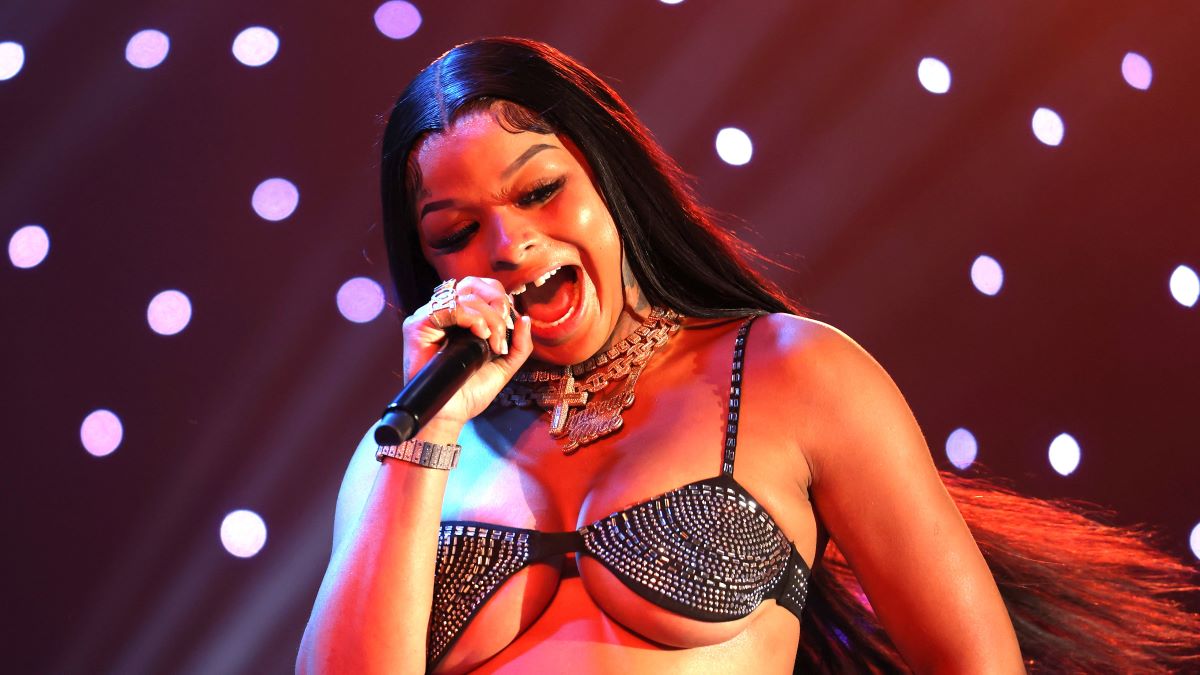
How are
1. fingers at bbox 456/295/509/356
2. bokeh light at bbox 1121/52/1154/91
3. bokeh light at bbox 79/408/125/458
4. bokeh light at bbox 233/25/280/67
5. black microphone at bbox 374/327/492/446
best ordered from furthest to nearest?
bokeh light at bbox 1121/52/1154/91 < bokeh light at bbox 233/25/280/67 < bokeh light at bbox 79/408/125/458 < fingers at bbox 456/295/509/356 < black microphone at bbox 374/327/492/446

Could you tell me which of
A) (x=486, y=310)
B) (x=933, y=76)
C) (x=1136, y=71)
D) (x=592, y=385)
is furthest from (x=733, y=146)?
(x=486, y=310)

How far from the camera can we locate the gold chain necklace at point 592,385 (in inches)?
55.7

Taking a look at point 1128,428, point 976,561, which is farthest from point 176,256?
point 1128,428

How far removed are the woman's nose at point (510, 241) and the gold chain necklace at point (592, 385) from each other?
0.19 m

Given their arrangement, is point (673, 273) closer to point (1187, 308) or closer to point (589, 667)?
point (589, 667)

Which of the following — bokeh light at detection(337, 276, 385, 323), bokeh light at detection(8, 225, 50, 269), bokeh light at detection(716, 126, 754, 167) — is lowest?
bokeh light at detection(8, 225, 50, 269)

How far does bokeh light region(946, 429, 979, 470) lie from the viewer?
1.91 metres

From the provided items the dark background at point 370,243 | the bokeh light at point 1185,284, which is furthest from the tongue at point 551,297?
the bokeh light at point 1185,284

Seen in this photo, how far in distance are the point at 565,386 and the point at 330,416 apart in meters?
0.53

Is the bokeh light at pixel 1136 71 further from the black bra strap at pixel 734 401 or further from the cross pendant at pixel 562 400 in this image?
the cross pendant at pixel 562 400

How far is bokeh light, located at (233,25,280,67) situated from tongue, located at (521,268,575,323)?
2.43ft

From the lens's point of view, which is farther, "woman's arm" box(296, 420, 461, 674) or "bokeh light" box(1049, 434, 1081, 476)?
"bokeh light" box(1049, 434, 1081, 476)

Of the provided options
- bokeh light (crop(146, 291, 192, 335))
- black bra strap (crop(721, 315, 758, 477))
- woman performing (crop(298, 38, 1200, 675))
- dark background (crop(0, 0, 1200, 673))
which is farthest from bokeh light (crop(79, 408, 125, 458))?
black bra strap (crop(721, 315, 758, 477))

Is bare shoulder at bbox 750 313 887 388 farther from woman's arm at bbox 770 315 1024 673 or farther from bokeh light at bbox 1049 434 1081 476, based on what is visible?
bokeh light at bbox 1049 434 1081 476
